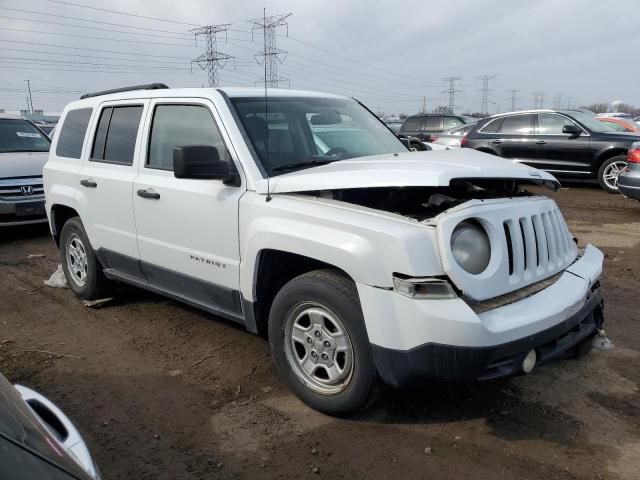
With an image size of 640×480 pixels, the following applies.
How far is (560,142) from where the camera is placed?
12.2 meters

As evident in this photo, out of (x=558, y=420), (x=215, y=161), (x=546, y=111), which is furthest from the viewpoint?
(x=546, y=111)

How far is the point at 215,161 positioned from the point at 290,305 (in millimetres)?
1027

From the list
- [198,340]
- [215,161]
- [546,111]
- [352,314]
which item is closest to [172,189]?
[215,161]

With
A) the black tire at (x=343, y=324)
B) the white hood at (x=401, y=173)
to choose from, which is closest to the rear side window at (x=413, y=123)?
the white hood at (x=401, y=173)

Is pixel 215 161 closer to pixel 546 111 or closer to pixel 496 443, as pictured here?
pixel 496 443

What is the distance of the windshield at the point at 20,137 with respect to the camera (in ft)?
30.3

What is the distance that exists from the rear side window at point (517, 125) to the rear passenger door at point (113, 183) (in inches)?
397

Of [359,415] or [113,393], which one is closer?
[359,415]

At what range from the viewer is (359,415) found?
10.9ft

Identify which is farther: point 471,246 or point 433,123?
point 433,123

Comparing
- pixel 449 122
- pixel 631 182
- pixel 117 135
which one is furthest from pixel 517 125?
pixel 117 135

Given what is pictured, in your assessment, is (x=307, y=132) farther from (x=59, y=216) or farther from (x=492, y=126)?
(x=492, y=126)

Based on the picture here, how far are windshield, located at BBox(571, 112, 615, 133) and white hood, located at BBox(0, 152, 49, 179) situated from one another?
411 inches

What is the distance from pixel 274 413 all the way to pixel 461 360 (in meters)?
1.23
